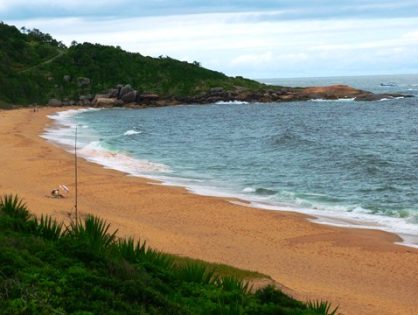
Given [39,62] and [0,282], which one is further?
[39,62]

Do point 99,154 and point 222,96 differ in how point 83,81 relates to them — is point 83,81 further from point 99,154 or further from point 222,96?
point 99,154

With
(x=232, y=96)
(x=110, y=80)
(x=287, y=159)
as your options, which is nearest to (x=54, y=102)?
(x=110, y=80)

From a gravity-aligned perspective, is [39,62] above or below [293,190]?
above

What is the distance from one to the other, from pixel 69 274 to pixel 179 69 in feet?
324

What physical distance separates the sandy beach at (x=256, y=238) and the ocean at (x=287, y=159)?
1.40 metres

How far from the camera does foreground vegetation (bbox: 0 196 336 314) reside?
648 centimetres

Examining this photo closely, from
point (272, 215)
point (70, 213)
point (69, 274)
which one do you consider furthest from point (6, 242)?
point (272, 215)

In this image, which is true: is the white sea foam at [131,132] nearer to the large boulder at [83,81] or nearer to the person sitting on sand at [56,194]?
the person sitting on sand at [56,194]

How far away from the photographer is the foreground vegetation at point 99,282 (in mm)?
6480

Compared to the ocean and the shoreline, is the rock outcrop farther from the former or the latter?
the shoreline

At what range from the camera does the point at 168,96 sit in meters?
95.7

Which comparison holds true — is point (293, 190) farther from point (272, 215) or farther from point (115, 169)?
point (115, 169)

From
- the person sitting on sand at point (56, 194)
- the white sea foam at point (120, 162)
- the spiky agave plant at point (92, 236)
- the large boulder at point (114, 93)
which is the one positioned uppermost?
the large boulder at point (114, 93)

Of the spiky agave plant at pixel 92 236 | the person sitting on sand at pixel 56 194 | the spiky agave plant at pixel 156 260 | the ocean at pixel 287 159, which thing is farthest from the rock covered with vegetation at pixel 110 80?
the spiky agave plant at pixel 156 260
